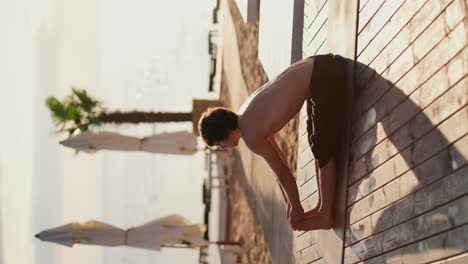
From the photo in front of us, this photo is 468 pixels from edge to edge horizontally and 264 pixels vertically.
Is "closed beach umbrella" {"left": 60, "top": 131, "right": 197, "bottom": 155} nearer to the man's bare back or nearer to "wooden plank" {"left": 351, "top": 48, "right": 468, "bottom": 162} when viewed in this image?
the man's bare back

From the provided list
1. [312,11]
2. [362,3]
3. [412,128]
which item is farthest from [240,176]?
[412,128]

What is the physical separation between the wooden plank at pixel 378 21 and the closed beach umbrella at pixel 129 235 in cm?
703

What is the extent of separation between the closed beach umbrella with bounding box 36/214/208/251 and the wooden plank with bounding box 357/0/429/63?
7028mm

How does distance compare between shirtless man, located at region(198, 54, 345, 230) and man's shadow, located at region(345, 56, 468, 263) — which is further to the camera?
shirtless man, located at region(198, 54, 345, 230)

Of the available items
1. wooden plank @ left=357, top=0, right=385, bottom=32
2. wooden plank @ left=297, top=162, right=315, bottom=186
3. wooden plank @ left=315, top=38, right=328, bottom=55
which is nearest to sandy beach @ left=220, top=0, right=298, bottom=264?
wooden plank @ left=297, top=162, right=315, bottom=186

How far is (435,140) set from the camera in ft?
9.93

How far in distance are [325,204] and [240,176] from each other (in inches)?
288

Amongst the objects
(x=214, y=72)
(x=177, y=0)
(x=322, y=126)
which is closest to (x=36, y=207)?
(x=177, y=0)

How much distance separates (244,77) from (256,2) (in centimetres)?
238

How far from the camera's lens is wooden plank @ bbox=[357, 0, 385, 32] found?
3.98 metres

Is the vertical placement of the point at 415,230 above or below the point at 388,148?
below

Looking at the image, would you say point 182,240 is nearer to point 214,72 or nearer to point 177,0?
point 214,72

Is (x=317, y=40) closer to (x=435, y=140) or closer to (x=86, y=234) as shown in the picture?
(x=435, y=140)

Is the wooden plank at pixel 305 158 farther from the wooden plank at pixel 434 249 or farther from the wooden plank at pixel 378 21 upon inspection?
the wooden plank at pixel 434 249
